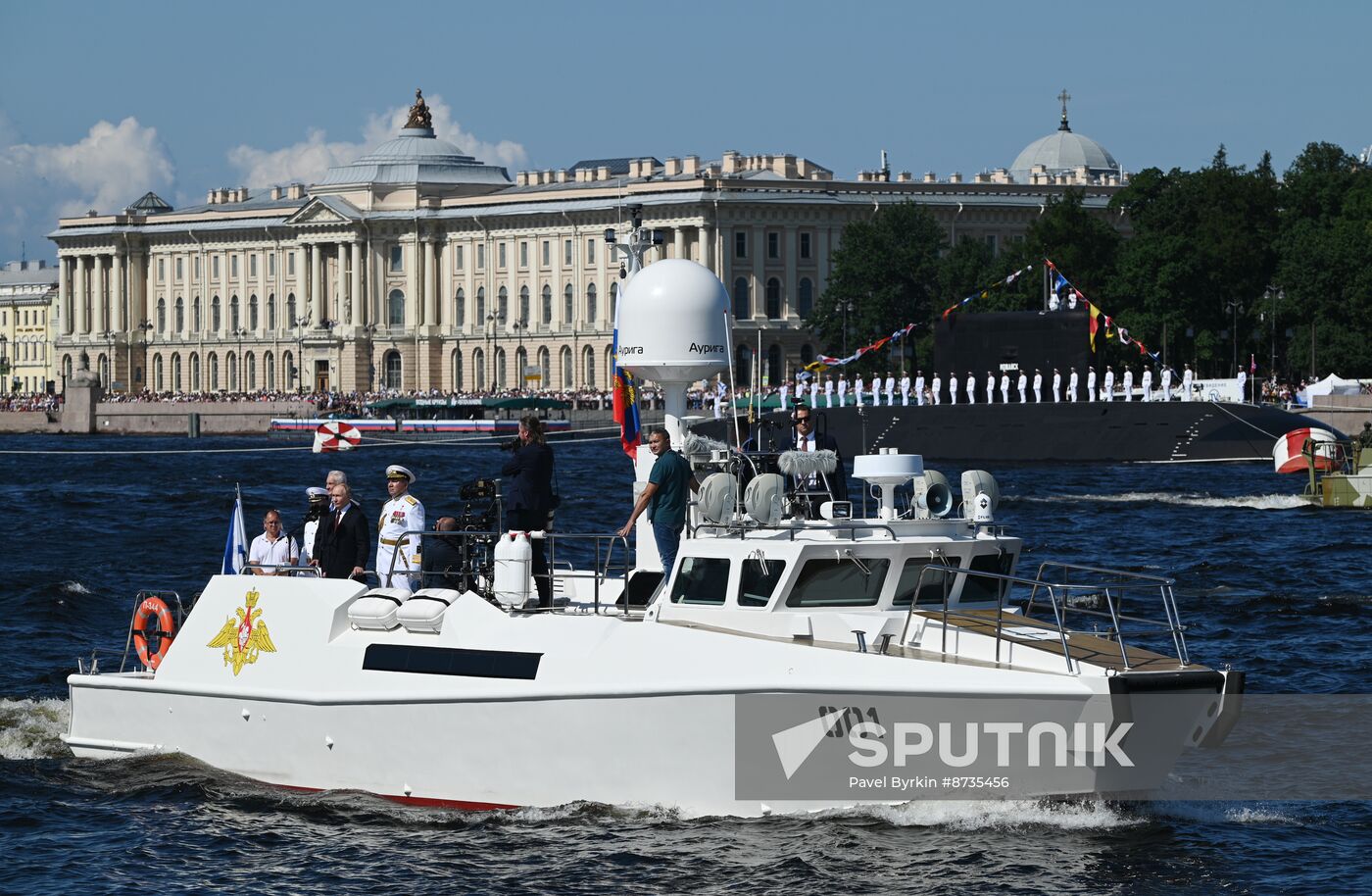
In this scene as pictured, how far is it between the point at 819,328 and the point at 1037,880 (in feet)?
388

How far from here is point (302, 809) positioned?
58.1 feet

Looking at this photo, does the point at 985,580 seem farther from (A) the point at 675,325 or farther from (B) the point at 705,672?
(A) the point at 675,325

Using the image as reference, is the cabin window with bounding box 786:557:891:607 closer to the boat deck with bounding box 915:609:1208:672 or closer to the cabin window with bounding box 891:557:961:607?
the cabin window with bounding box 891:557:961:607

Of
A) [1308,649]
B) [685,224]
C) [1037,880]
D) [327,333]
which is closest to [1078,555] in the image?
[1308,649]

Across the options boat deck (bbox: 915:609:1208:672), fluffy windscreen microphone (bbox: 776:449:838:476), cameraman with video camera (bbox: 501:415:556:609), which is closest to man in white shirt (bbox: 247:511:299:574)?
cameraman with video camera (bbox: 501:415:556:609)

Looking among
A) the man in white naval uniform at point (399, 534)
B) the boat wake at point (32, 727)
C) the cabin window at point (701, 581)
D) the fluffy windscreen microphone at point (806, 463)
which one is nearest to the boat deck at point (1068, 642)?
the cabin window at point (701, 581)

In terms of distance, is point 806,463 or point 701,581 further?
point 806,463

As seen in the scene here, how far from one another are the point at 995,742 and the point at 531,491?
4.92m

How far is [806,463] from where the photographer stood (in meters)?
17.4

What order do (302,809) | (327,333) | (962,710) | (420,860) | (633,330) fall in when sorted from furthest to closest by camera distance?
(327,333) < (633,330) < (302,809) < (420,860) < (962,710)

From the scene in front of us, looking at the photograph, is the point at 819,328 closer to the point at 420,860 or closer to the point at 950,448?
the point at 950,448

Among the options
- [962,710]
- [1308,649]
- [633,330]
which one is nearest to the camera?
[962,710]

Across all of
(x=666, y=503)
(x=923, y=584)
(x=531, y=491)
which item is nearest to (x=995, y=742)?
(x=923, y=584)

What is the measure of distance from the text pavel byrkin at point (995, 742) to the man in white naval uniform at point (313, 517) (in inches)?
235
